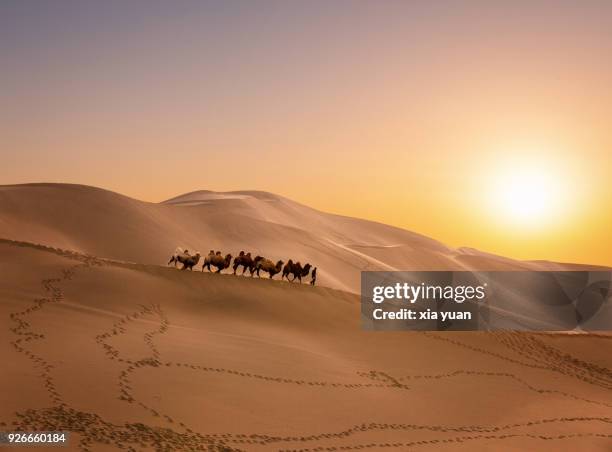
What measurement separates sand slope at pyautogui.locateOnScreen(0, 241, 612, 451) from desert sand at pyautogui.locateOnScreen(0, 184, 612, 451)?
0.05m

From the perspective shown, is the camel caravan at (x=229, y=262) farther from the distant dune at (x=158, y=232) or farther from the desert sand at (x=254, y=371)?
the distant dune at (x=158, y=232)

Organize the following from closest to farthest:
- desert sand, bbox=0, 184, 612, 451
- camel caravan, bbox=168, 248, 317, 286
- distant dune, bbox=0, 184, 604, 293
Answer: desert sand, bbox=0, 184, 612, 451
camel caravan, bbox=168, 248, 317, 286
distant dune, bbox=0, 184, 604, 293

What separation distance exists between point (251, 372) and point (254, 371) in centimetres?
13

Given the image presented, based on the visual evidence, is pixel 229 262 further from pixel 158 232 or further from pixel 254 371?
pixel 158 232

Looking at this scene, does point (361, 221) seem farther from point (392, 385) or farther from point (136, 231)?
point (392, 385)

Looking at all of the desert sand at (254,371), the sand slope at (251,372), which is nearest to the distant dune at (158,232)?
the desert sand at (254,371)

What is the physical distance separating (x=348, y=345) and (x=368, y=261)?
1701 inches

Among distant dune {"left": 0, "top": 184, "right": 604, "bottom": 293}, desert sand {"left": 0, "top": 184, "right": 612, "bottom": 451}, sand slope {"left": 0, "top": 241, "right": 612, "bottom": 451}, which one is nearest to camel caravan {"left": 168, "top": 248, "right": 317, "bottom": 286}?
desert sand {"left": 0, "top": 184, "right": 612, "bottom": 451}

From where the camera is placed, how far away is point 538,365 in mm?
20688

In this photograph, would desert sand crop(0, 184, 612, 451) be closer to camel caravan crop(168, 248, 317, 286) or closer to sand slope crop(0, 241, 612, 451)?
sand slope crop(0, 241, 612, 451)

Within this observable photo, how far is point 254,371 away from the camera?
567 inches

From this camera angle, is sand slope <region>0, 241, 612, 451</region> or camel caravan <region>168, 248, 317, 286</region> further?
camel caravan <region>168, 248, 317, 286</region>

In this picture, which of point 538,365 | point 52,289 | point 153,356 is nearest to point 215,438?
point 153,356

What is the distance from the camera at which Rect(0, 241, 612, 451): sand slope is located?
10.9 meters
